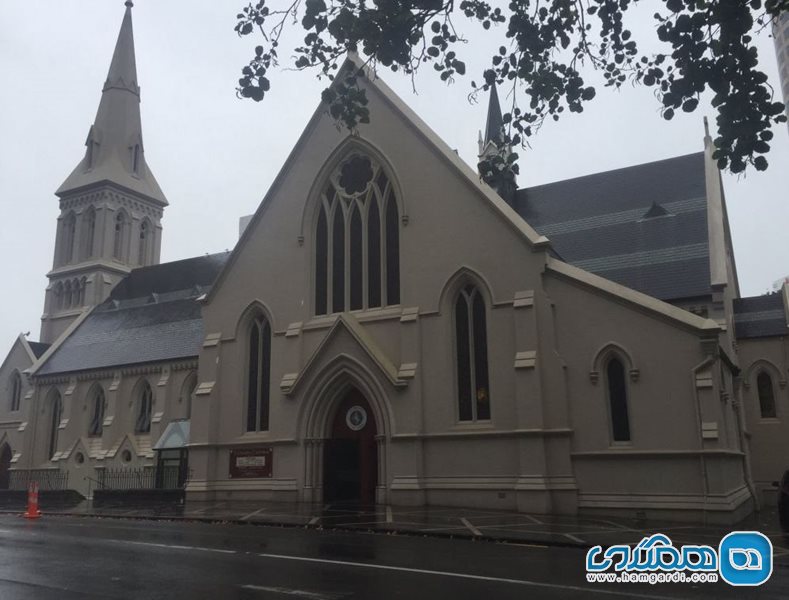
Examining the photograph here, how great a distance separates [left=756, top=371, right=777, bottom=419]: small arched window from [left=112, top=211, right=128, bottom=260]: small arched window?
47.4 metres

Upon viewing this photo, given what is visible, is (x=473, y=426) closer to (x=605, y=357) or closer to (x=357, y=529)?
(x=605, y=357)

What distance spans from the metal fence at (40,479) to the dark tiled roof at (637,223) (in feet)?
96.8

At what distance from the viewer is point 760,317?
2902cm

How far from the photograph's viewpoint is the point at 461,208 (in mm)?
23297

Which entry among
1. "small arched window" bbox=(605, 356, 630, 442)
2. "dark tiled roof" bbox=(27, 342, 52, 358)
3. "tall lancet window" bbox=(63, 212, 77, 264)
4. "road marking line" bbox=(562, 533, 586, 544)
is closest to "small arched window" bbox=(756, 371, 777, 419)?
"small arched window" bbox=(605, 356, 630, 442)

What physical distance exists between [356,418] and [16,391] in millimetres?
32602

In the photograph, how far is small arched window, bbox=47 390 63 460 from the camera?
42375 millimetres

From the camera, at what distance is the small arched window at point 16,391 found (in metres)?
46.2

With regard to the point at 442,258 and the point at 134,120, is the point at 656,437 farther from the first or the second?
the point at 134,120

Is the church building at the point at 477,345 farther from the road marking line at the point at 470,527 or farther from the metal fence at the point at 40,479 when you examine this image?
the metal fence at the point at 40,479

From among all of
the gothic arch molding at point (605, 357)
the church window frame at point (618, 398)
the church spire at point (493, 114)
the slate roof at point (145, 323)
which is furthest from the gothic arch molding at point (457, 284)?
the church spire at point (493, 114)

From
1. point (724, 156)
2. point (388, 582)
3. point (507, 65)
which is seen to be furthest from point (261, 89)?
point (388, 582)

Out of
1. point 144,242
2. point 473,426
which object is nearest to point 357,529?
point 473,426

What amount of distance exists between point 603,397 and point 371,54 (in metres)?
13.8
